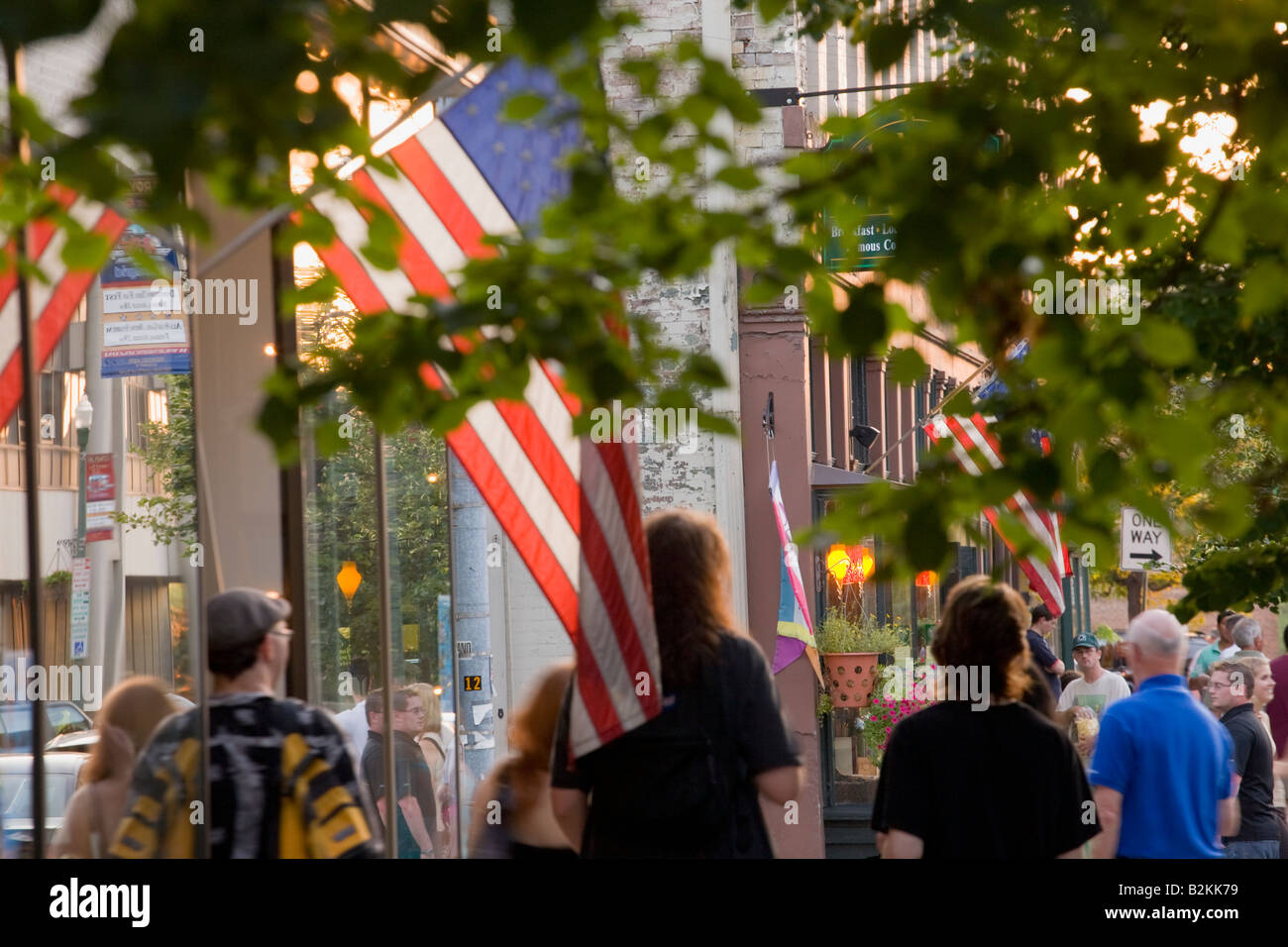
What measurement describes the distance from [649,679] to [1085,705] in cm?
817

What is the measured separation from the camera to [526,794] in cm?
472

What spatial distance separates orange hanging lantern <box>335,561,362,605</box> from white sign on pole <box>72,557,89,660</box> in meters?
1.52

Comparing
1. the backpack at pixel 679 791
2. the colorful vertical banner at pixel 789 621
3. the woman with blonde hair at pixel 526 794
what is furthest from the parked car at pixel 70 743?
the colorful vertical banner at pixel 789 621

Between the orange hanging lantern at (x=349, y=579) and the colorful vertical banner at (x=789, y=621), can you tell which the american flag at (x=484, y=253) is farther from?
the colorful vertical banner at (x=789, y=621)

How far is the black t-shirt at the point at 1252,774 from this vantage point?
7.74m

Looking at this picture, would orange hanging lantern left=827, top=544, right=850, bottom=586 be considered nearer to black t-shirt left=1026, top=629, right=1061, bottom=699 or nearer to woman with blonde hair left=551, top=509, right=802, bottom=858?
black t-shirt left=1026, top=629, right=1061, bottom=699

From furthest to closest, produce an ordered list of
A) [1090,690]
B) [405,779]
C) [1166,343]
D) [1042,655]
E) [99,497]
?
[1090,690]
[1042,655]
[405,779]
[99,497]
[1166,343]

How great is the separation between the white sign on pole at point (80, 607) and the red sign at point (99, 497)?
0.11 meters

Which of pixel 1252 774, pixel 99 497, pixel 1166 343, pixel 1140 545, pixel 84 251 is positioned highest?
pixel 84 251

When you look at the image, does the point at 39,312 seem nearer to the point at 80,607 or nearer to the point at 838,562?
the point at 80,607

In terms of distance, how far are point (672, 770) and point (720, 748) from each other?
15 centimetres

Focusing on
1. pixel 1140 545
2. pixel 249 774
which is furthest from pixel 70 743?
pixel 1140 545

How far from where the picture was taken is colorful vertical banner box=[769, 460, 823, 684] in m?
16.8

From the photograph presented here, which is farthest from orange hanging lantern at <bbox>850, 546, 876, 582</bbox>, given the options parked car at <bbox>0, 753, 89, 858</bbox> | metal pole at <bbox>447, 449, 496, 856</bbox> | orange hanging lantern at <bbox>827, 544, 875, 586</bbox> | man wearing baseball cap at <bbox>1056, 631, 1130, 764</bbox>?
parked car at <bbox>0, 753, 89, 858</bbox>
